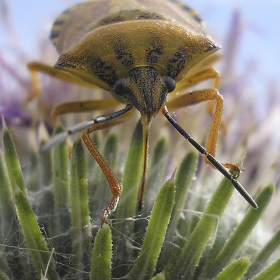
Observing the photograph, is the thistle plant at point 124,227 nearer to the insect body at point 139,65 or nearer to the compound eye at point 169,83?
the insect body at point 139,65

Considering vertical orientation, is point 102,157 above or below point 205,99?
below

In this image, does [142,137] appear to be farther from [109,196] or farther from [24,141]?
[24,141]

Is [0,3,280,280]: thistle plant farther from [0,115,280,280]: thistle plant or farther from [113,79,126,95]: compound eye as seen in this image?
[113,79,126,95]: compound eye

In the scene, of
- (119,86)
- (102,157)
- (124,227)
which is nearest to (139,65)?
(119,86)

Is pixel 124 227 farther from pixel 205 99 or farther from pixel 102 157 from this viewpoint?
pixel 205 99

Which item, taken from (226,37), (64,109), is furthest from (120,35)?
(226,37)

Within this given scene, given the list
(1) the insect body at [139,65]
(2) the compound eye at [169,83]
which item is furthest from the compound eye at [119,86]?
(2) the compound eye at [169,83]
